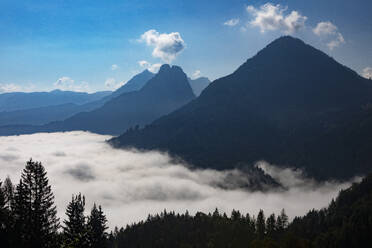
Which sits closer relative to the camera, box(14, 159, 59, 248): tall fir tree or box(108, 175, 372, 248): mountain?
box(14, 159, 59, 248): tall fir tree

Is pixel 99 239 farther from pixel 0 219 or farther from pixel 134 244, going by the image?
pixel 134 244

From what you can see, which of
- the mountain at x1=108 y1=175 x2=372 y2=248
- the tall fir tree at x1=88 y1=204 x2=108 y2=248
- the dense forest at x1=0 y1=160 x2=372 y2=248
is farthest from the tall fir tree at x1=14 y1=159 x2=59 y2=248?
the mountain at x1=108 y1=175 x2=372 y2=248

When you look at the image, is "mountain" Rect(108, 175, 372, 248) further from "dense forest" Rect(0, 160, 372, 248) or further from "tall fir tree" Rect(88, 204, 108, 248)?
"tall fir tree" Rect(88, 204, 108, 248)

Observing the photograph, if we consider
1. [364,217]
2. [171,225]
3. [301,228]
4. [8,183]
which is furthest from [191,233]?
[8,183]

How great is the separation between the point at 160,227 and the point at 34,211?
132090 millimetres

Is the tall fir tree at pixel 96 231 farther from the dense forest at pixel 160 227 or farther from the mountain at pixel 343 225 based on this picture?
the mountain at pixel 343 225

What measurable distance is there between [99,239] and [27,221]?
1398cm

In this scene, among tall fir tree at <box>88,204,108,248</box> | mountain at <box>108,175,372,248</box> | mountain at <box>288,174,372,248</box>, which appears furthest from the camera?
mountain at <box>108,175,372,248</box>

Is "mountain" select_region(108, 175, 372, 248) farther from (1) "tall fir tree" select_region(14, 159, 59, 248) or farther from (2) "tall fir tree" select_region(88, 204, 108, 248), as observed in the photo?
(1) "tall fir tree" select_region(14, 159, 59, 248)

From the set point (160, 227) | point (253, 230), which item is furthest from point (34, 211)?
point (160, 227)

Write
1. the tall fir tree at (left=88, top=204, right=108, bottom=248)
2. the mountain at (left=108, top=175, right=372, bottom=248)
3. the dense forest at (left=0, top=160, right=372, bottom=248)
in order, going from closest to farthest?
the dense forest at (left=0, top=160, right=372, bottom=248) < the tall fir tree at (left=88, top=204, right=108, bottom=248) < the mountain at (left=108, top=175, right=372, bottom=248)

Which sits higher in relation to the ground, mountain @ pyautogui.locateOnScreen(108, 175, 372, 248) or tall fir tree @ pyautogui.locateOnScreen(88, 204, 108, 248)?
tall fir tree @ pyautogui.locateOnScreen(88, 204, 108, 248)

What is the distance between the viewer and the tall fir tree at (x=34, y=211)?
51844 mm

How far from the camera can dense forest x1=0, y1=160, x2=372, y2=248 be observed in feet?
171
